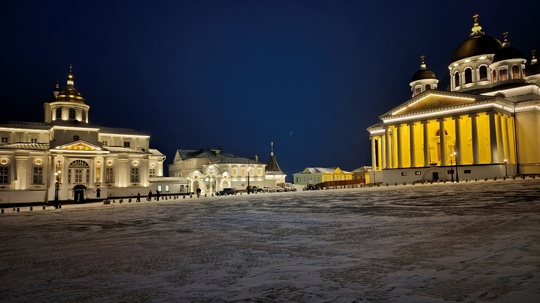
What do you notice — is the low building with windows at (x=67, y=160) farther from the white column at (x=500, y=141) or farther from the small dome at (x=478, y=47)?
the small dome at (x=478, y=47)

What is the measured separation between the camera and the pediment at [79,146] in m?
55.6

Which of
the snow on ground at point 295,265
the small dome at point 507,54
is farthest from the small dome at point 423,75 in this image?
the snow on ground at point 295,265

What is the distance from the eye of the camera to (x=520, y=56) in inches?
2438

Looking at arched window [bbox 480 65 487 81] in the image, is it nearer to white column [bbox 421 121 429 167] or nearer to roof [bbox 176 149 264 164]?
white column [bbox 421 121 429 167]

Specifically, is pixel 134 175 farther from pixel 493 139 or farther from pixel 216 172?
pixel 493 139

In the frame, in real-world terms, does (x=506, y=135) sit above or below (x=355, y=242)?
above

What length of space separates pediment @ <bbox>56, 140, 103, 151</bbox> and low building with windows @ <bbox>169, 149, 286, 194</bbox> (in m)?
18.7

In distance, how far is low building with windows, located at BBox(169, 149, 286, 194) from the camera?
74125 millimetres

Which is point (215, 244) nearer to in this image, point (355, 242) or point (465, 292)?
point (355, 242)

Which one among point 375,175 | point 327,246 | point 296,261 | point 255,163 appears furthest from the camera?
point 255,163

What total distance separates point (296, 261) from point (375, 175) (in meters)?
67.2

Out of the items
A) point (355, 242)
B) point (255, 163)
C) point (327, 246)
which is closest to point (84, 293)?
point (327, 246)

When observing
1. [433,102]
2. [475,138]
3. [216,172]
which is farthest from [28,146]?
[475,138]

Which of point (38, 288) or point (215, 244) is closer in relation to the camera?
point (38, 288)
